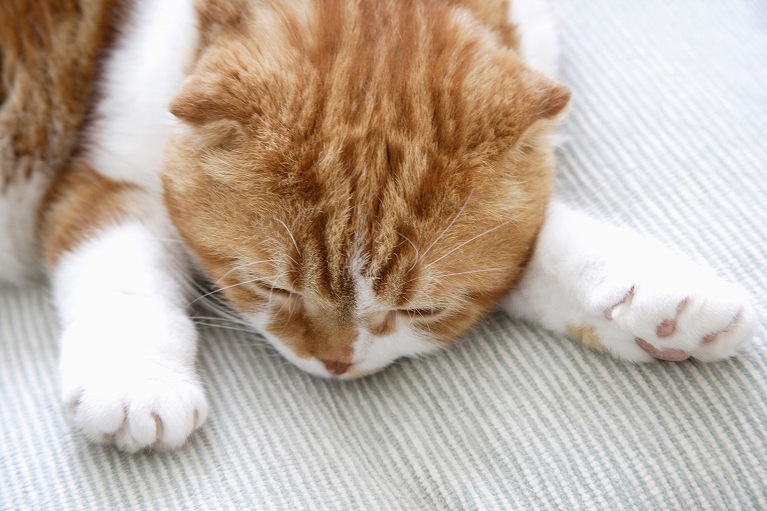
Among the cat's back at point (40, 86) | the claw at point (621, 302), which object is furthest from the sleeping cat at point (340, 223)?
the cat's back at point (40, 86)

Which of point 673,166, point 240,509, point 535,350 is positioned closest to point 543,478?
point 535,350

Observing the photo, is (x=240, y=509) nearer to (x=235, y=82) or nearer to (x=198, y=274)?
(x=198, y=274)

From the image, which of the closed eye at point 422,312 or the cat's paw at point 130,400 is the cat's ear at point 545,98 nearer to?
the closed eye at point 422,312

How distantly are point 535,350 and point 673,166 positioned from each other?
56 cm

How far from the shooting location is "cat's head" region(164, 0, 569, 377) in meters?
1.16

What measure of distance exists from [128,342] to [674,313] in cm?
106

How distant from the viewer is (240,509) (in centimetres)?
114

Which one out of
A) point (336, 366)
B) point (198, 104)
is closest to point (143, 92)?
point (198, 104)

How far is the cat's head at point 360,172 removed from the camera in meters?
1.16

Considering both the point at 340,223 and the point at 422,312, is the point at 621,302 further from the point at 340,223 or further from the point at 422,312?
the point at 340,223

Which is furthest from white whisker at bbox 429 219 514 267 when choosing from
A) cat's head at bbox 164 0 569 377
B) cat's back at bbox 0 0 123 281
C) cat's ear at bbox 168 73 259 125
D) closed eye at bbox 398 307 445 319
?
cat's back at bbox 0 0 123 281

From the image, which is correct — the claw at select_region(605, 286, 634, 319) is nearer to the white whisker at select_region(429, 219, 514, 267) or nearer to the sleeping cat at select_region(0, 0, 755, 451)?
the sleeping cat at select_region(0, 0, 755, 451)

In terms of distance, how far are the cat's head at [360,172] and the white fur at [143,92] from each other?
0.18 m

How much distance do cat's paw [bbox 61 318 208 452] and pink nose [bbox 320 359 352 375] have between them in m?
0.26
